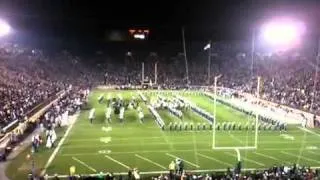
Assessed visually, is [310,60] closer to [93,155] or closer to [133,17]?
[133,17]

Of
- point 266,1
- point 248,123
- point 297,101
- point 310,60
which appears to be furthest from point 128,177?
point 310,60

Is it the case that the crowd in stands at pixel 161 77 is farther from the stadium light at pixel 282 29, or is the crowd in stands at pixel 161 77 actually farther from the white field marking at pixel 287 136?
the white field marking at pixel 287 136

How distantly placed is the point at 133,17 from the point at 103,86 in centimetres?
2560

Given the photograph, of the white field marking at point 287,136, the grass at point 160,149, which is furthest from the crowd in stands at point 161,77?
the white field marking at point 287,136

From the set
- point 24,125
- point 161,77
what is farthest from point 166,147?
point 161,77

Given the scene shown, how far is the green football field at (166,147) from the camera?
21.9 m

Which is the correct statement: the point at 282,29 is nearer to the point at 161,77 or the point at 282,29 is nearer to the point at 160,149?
the point at 160,149

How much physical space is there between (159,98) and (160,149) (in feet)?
67.6

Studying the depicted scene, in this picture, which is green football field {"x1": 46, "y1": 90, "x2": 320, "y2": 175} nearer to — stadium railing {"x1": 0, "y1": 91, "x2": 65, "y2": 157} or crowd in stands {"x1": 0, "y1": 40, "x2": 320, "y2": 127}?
stadium railing {"x1": 0, "y1": 91, "x2": 65, "y2": 157}

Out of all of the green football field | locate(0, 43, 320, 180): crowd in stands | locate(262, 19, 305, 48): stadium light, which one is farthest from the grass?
locate(262, 19, 305, 48): stadium light

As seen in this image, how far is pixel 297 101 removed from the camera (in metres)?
39.9

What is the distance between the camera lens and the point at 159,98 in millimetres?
45406

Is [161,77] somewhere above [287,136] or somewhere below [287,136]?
above

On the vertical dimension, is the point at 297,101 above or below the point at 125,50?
below
